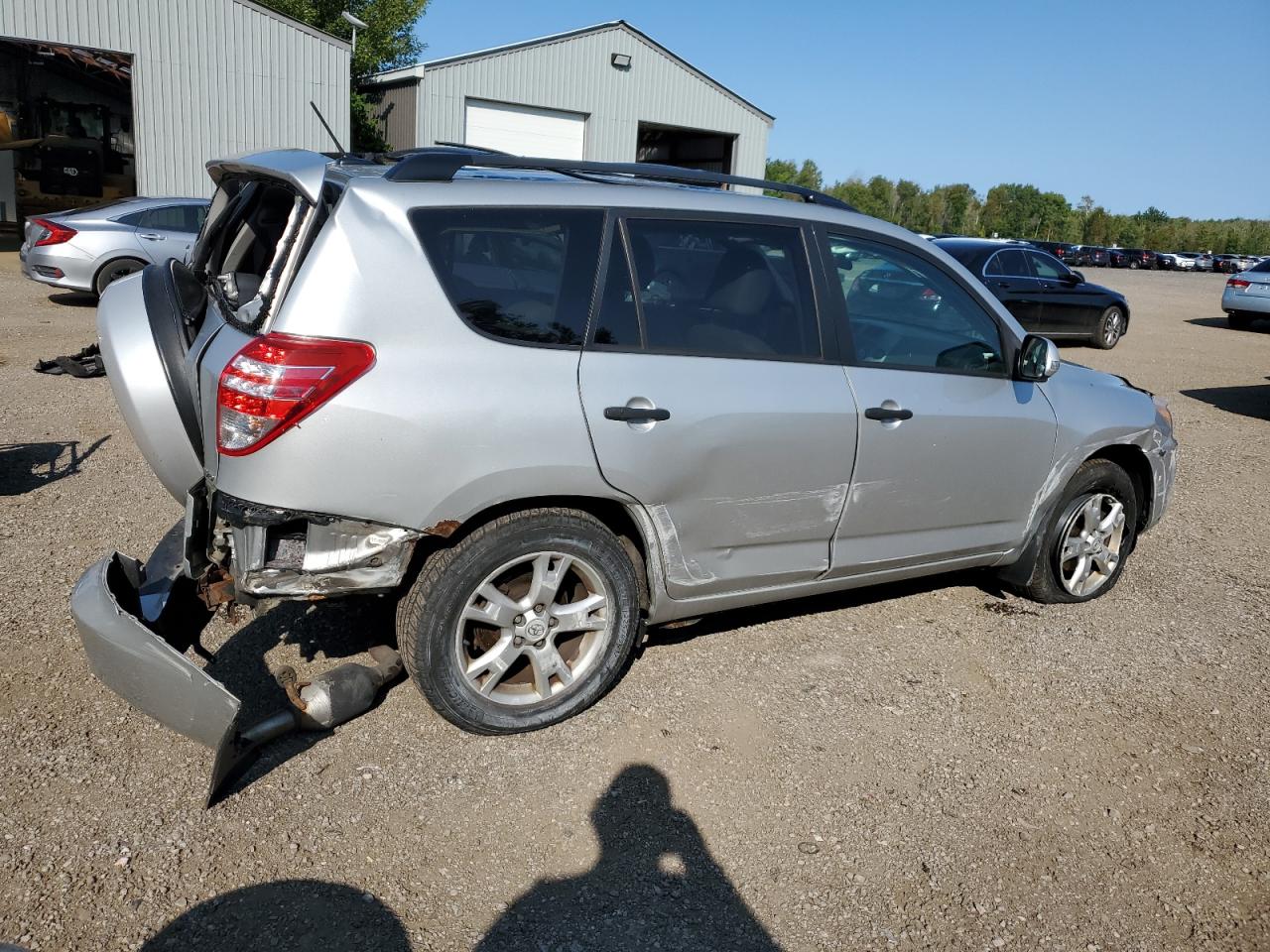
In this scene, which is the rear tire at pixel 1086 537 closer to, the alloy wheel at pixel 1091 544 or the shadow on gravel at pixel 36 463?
the alloy wheel at pixel 1091 544

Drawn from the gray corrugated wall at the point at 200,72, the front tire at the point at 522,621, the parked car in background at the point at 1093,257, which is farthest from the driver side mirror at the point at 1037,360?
the parked car in background at the point at 1093,257

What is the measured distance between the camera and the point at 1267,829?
132 inches

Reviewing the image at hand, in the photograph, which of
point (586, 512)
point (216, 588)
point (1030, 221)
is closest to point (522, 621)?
point (586, 512)

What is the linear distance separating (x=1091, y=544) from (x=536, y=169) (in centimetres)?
323

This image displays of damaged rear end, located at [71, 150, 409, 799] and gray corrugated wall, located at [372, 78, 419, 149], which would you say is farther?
gray corrugated wall, located at [372, 78, 419, 149]

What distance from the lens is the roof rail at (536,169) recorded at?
10.9 feet

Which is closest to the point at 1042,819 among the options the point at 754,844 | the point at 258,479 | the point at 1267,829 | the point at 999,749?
the point at 999,749

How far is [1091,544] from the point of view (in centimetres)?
502

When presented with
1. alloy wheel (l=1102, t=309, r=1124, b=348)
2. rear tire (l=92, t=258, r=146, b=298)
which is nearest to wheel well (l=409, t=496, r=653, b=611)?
rear tire (l=92, t=258, r=146, b=298)

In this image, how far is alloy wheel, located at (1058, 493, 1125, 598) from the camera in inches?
194

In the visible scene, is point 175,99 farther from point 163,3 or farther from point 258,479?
point 258,479

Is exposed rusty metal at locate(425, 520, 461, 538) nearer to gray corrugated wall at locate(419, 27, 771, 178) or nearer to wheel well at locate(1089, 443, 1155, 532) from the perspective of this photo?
wheel well at locate(1089, 443, 1155, 532)

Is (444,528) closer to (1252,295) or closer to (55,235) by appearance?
(55,235)

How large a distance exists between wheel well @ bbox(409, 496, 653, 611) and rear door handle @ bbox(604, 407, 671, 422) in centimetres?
29
